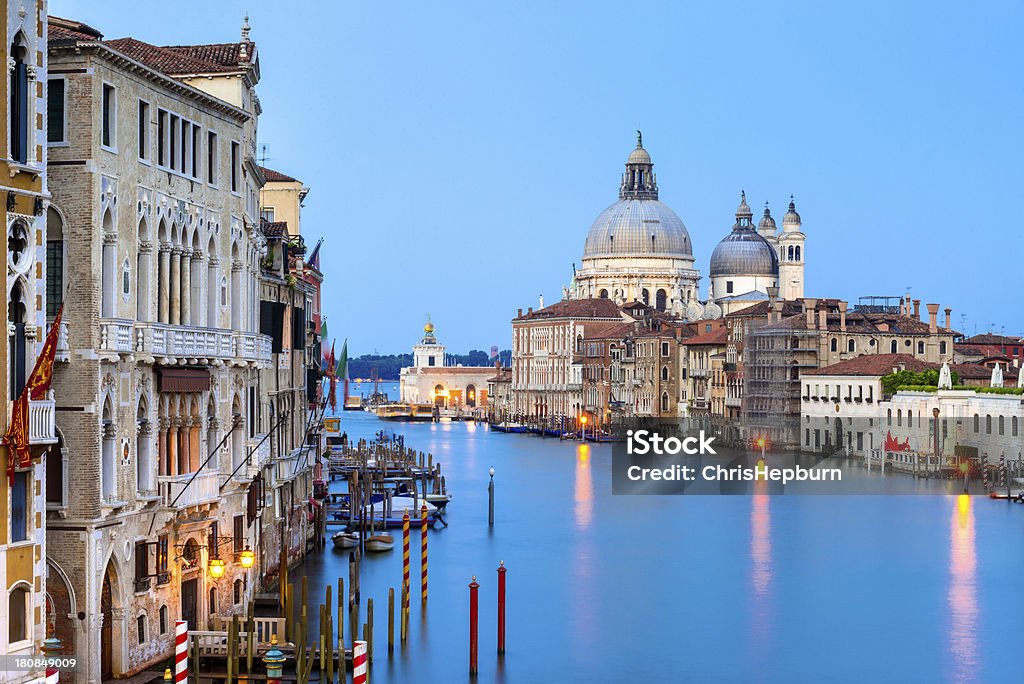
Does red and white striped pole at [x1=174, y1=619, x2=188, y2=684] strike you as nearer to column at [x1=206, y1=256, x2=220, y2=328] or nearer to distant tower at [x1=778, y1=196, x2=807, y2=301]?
column at [x1=206, y1=256, x2=220, y2=328]

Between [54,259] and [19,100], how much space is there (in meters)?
2.76

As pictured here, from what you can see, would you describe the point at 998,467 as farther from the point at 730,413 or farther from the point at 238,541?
the point at 238,541

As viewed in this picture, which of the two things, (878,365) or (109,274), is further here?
(878,365)

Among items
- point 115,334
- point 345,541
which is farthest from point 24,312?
point 345,541

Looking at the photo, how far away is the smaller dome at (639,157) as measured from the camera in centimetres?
11512

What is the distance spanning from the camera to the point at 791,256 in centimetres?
10656

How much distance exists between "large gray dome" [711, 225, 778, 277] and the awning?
9038 centimetres

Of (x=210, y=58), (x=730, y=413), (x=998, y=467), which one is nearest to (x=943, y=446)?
(x=998, y=467)

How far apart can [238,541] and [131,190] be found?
4.84 m

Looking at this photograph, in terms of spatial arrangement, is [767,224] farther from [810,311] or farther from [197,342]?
[197,342]

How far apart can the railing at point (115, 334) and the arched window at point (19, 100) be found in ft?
9.43

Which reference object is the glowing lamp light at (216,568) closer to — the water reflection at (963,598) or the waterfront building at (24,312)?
the waterfront building at (24,312)

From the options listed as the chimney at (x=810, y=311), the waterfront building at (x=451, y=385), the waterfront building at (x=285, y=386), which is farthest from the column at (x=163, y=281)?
the waterfront building at (x=451, y=385)

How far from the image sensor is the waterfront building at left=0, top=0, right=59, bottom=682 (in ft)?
40.3
